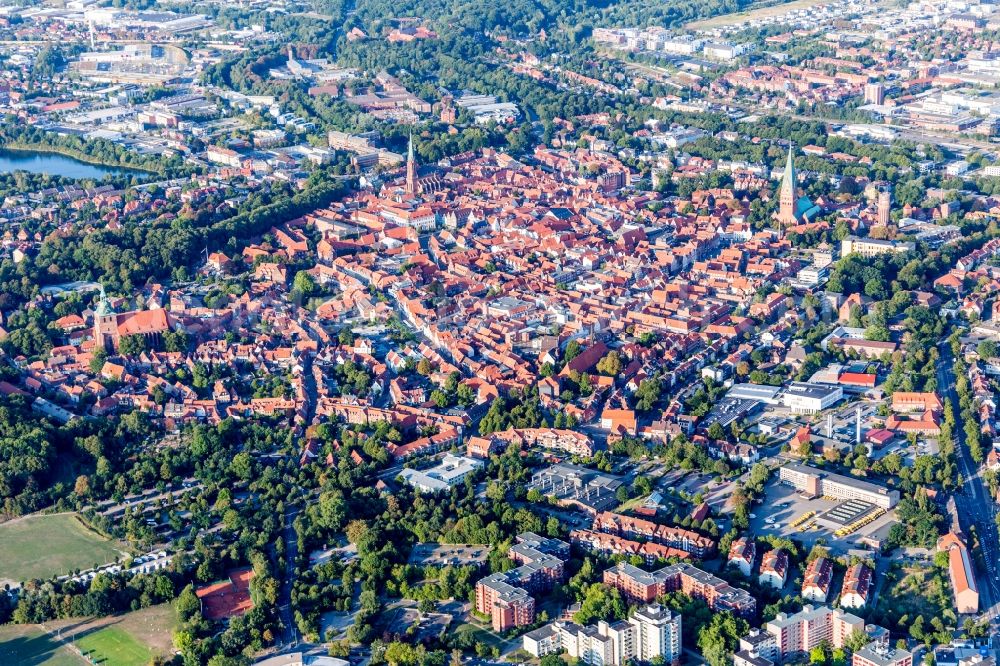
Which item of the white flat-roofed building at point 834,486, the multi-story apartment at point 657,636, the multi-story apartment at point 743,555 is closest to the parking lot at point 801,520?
the white flat-roofed building at point 834,486

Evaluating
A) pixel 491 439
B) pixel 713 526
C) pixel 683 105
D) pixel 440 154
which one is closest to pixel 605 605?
pixel 713 526

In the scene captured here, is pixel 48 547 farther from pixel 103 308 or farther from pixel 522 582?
pixel 103 308

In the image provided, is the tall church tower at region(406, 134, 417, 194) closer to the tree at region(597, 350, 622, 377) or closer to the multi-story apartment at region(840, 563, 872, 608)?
the tree at region(597, 350, 622, 377)

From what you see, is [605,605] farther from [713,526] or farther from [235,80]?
[235,80]

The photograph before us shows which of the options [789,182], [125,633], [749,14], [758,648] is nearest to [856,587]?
[758,648]

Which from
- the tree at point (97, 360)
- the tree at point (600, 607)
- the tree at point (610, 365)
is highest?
the tree at point (600, 607)

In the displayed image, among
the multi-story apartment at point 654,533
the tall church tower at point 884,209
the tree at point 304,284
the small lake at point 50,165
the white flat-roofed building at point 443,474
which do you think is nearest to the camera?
the multi-story apartment at point 654,533

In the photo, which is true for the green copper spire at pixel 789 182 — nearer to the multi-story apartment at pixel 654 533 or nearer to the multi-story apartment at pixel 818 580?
the multi-story apartment at pixel 654 533
